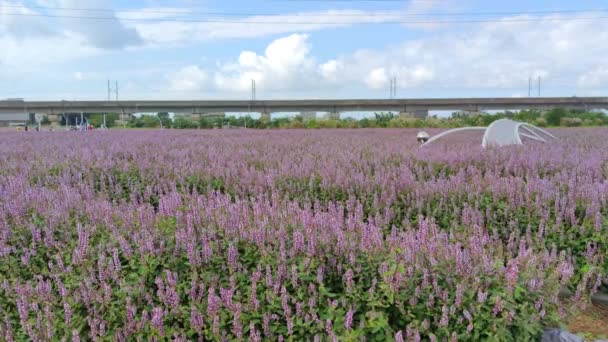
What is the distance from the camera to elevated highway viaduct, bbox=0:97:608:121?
233 ft

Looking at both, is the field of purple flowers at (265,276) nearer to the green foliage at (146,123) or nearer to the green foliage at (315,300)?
the green foliage at (315,300)

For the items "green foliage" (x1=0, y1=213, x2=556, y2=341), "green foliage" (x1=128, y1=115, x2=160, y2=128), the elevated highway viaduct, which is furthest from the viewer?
the elevated highway viaduct

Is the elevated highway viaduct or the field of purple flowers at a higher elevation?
the elevated highway viaduct

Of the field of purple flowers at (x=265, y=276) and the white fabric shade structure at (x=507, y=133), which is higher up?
the white fabric shade structure at (x=507, y=133)

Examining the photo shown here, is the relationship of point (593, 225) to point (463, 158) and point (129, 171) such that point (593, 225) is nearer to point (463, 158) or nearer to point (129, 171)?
point (463, 158)

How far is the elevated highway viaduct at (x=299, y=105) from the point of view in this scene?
70.9 meters

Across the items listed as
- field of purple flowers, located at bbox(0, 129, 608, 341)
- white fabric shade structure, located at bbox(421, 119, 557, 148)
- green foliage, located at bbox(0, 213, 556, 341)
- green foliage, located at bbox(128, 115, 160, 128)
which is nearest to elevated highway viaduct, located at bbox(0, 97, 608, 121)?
green foliage, located at bbox(128, 115, 160, 128)

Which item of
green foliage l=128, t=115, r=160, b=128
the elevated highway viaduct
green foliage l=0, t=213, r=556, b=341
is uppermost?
Result: the elevated highway viaduct

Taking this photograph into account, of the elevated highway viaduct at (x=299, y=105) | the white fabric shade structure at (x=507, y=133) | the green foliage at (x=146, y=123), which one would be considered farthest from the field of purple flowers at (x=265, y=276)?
the elevated highway viaduct at (x=299, y=105)

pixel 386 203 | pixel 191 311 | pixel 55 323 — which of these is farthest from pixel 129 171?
pixel 191 311

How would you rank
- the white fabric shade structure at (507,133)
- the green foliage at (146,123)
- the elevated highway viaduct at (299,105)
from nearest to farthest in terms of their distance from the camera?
the white fabric shade structure at (507,133) → the green foliage at (146,123) → the elevated highway viaduct at (299,105)

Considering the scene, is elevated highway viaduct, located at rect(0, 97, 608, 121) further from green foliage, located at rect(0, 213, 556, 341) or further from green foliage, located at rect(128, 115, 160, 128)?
green foliage, located at rect(0, 213, 556, 341)

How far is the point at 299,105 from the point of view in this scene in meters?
73.3

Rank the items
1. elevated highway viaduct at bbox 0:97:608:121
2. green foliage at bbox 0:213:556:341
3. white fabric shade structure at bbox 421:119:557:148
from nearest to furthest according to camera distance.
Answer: green foliage at bbox 0:213:556:341, white fabric shade structure at bbox 421:119:557:148, elevated highway viaduct at bbox 0:97:608:121
